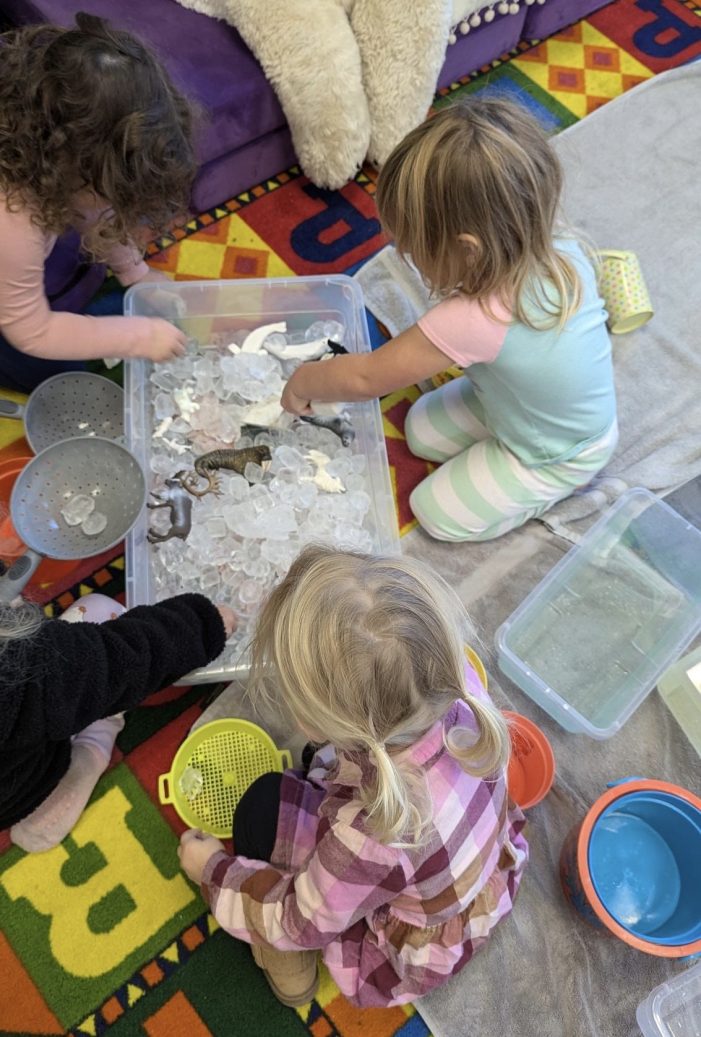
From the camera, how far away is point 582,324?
3.36 feet

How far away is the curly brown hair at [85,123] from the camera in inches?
32.6

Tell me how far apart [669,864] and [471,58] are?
160 cm

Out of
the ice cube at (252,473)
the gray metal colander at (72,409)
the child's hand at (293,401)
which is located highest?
the gray metal colander at (72,409)

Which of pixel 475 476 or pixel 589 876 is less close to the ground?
pixel 475 476

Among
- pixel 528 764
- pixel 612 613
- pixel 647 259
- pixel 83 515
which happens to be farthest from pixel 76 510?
pixel 647 259

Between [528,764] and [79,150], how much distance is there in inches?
39.1

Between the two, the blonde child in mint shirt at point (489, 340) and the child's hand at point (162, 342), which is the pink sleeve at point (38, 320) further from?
the blonde child in mint shirt at point (489, 340)

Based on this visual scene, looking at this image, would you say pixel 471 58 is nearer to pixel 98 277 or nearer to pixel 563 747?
pixel 98 277

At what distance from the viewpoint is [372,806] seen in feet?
2.33

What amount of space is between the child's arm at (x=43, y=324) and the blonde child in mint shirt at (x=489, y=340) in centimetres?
23

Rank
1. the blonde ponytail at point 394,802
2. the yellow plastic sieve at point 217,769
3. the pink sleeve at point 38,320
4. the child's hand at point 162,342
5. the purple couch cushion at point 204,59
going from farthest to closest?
the purple couch cushion at point 204,59, the child's hand at point 162,342, the yellow plastic sieve at point 217,769, the pink sleeve at point 38,320, the blonde ponytail at point 394,802

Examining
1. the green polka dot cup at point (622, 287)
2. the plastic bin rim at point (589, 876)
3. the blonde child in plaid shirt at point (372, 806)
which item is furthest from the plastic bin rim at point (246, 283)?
the plastic bin rim at point (589, 876)

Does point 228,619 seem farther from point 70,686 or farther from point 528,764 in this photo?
point 528,764

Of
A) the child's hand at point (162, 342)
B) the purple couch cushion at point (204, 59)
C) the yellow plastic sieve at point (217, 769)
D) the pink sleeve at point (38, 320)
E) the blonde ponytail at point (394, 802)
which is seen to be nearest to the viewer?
the blonde ponytail at point (394, 802)
